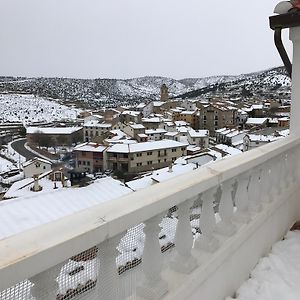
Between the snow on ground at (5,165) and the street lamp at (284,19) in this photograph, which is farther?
the snow on ground at (5,165)

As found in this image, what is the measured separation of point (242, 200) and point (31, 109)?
305 feet

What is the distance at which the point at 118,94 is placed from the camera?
4284 inches

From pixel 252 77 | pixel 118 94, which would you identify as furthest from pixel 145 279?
pixel 118 94

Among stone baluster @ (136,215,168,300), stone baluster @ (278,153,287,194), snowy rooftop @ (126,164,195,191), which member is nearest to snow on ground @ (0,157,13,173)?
snowy rooftop @ (126,164,195,191)

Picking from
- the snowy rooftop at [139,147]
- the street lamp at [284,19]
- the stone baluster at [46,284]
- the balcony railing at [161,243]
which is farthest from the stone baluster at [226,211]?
the snowy rooftop at [139,147]

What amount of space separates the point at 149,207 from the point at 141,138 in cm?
3813

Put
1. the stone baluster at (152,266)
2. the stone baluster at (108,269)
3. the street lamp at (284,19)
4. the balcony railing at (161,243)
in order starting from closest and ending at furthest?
the balcony railing at (161,243) → the stone baluster at (108,269) → the stone baluster at (152,266) → the street lamp at (284,19)

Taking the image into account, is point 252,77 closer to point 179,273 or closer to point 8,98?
point 8,98

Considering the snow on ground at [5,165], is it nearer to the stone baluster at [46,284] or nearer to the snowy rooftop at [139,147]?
the snowy rooftop at [139,147]

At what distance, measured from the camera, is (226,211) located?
6.18ft

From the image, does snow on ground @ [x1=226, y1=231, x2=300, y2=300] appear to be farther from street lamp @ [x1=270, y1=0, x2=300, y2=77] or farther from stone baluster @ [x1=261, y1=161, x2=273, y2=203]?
street lamp @ [x1=270, y1=0, x2=300, y2=77]

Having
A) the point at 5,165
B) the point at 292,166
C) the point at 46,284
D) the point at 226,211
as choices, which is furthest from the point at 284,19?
the point at 5,165

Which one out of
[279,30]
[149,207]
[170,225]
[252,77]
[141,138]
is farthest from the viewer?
[252,77]

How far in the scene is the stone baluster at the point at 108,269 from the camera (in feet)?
3.38
